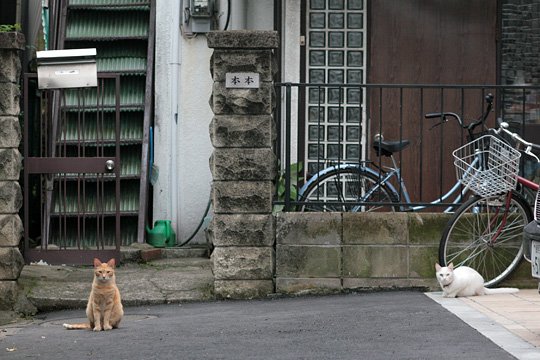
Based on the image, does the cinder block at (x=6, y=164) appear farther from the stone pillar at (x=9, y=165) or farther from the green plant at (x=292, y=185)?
the green plant at (x=292, y=185)

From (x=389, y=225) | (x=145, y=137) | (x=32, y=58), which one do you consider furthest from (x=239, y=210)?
(x=32, y=58)

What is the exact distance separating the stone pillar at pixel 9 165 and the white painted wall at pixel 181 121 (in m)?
3.13

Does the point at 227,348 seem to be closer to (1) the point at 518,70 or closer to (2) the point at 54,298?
(2) the point at 54,298

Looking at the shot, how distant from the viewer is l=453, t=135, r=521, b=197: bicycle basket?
9.66 meters

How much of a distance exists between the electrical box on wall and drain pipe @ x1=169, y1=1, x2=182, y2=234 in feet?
0.32

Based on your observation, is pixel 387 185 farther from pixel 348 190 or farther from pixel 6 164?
pixel 6 164

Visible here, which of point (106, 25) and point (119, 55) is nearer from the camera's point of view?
point (119, 55)

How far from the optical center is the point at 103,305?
8.72 m

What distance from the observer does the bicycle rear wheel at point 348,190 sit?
34.6 ft

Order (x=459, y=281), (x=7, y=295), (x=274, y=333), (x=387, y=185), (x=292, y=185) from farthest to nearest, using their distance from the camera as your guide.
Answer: (x=292, y=185) < (x=387, y=185) < (x=7, y=295) < (x=459, y=281) < (x=274, y=333)

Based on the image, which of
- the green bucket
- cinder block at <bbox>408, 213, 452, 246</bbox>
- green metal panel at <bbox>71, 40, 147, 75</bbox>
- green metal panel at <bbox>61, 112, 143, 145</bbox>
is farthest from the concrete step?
cinder block at <bbox>408, 213, 452, 246</bbox>

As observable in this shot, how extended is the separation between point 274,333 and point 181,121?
5.36 meters

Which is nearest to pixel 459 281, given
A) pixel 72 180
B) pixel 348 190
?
pixel 348 190

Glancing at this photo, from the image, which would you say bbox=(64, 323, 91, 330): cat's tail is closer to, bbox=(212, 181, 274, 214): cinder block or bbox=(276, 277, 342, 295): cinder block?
bbox=(212, 181, 274, 214): cinder block
